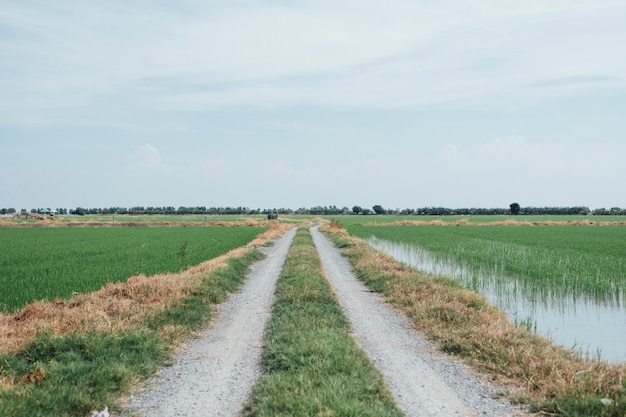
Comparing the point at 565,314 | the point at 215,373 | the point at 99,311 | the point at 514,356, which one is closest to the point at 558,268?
the point at 565,314

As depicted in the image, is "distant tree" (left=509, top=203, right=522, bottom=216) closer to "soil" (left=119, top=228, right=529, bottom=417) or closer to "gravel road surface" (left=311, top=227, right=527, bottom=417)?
"gravel road surface" (left=311, top=227, right=527, bottom=417)

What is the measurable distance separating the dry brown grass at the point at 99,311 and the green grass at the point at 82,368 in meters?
0.41

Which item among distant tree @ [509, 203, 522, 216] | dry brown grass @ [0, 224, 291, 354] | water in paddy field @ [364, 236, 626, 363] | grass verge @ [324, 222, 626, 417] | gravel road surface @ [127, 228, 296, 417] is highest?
distant tree @ [509, 203, 522, 216]

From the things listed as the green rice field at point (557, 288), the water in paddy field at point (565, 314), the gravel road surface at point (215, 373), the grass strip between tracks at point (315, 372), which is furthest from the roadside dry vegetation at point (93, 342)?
the green rice field at point (557, 288)

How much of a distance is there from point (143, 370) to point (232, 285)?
27.5 ft

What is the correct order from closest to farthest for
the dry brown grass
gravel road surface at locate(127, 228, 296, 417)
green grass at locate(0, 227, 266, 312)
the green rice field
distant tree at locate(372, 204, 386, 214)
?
gravel road surface at locate(127, 228, 296, 417)
the dry brown grass
the green rice field
green grass at locate(0, 227, 266, 312)
distant tree at locate(372, 204, 386, 214)

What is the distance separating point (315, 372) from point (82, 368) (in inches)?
128

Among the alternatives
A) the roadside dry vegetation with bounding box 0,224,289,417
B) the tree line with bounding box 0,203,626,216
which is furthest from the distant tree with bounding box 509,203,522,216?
the roadside dry vegetation with bounding box 0,224,289,417

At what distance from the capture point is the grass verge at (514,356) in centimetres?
568

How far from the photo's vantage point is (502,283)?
17.0 meters

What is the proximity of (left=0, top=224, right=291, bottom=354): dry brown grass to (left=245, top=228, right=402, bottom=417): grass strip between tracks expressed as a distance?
9.60 feet

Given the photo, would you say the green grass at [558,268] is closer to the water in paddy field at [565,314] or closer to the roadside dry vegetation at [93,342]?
the water in paddy field at [565,314]

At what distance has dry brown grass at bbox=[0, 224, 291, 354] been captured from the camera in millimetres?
8508

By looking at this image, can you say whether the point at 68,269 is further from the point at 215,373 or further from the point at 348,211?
the point at 348,211
